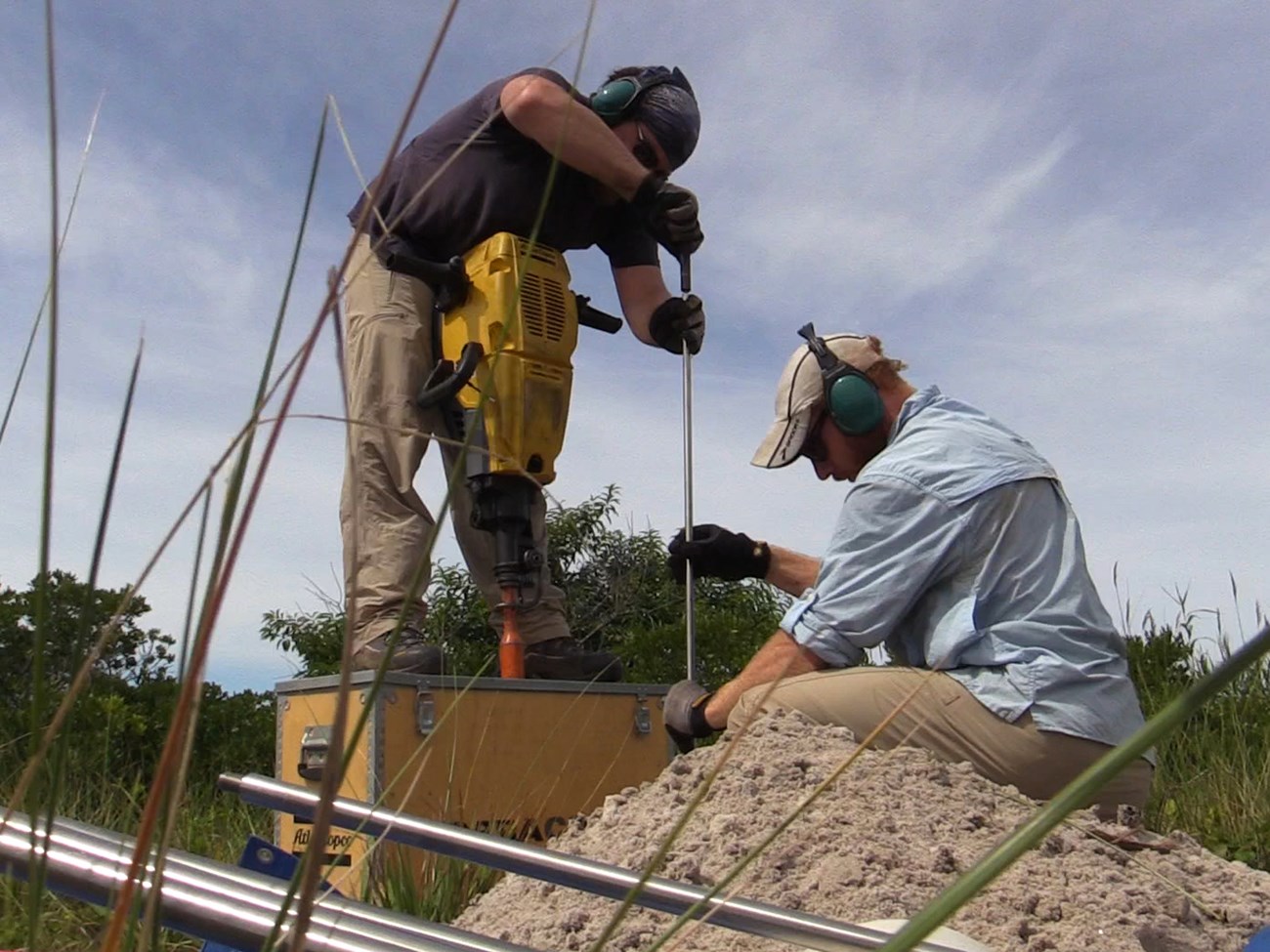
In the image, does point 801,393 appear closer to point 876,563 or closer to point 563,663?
point 876,563

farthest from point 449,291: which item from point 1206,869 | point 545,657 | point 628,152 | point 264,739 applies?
point 264,739

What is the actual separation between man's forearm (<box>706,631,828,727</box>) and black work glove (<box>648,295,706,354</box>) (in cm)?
116

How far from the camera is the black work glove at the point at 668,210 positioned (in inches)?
137

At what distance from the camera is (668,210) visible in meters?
3.50

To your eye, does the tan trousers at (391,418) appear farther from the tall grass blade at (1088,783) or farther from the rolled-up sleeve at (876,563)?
the tall grass blade at (1088,783)

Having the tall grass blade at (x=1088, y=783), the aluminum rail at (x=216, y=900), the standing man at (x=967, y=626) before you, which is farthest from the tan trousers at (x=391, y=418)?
the tall grass blade at (x=1088, y=783)

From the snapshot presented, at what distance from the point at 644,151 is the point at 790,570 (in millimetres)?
1289

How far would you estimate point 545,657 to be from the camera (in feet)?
11.6

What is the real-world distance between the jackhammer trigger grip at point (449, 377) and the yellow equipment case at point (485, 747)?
73 centimetres

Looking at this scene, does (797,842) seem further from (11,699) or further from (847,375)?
(11,699)

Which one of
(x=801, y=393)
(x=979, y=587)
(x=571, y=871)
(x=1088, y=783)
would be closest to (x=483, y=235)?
(x=801, y=393)

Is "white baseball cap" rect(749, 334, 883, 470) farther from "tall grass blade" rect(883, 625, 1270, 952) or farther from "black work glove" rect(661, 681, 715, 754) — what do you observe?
"tall grass blade" rect(883, 625, 1270, 952)

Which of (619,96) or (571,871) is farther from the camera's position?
(619,96)

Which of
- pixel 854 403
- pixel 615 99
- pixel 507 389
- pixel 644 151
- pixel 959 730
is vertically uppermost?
pixel 615 99
